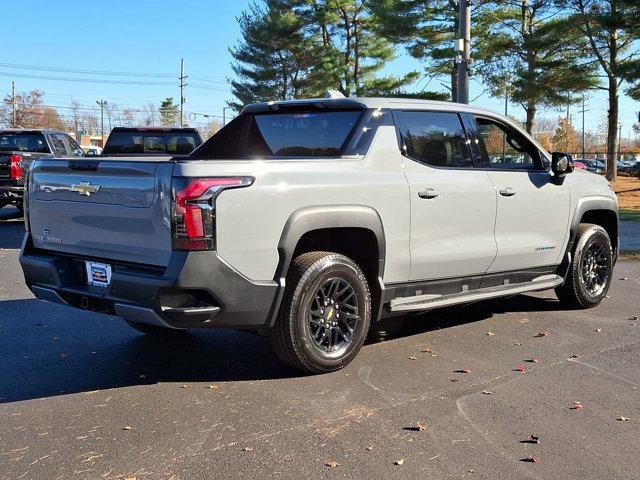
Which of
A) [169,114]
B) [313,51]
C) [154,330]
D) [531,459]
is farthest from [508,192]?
[169,114]

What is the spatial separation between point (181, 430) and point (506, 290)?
330 cm

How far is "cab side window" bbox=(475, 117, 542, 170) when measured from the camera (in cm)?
590

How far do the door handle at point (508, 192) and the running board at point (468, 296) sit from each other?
2.60 feet

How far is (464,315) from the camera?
6746mm

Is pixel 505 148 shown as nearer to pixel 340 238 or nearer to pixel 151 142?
pixel 340 238

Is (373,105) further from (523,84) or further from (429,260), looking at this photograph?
(523,84)

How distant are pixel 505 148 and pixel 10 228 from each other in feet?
37.4

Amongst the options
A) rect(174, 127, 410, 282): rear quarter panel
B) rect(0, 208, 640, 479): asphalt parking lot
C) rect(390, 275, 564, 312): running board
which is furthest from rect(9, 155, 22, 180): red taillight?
rect(390, 275, 564, 312): running board

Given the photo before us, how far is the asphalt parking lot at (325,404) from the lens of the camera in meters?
3.39

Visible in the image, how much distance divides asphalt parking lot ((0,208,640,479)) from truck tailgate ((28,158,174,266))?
897mm

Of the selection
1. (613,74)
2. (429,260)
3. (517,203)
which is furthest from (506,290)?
(613,74)

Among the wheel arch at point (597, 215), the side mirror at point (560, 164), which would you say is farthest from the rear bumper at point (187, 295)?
the wheel arch at point (597, 215)

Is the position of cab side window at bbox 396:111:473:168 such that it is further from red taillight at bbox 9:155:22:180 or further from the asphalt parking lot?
red taillight at bbox 9:155:22:180

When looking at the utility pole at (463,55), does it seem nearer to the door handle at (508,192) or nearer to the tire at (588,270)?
the tire at (588,270)
